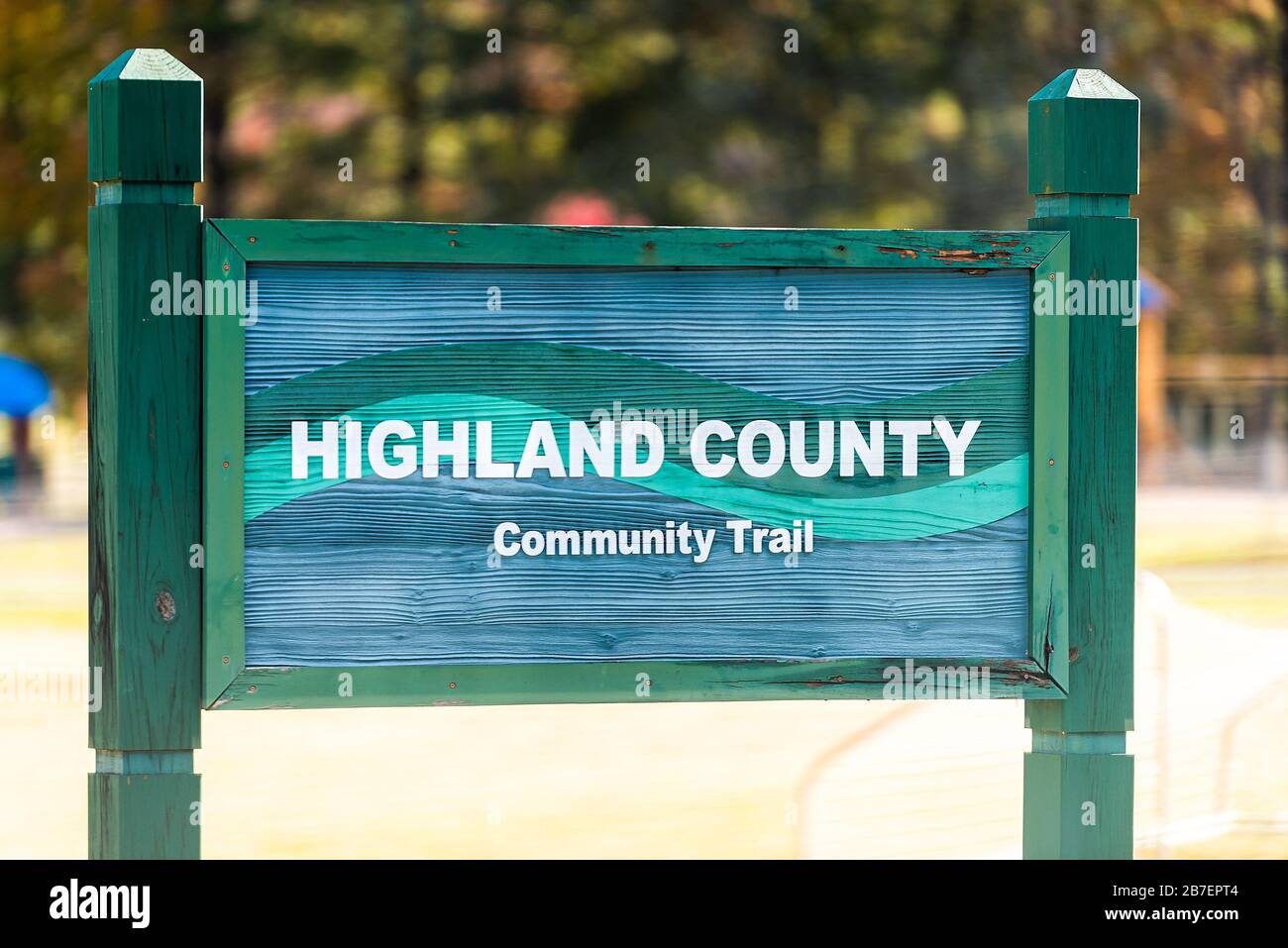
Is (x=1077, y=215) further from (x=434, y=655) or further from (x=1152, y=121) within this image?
(x=1152, y=121)

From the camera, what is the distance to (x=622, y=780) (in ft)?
22.5

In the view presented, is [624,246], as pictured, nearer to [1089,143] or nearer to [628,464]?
[628,464]

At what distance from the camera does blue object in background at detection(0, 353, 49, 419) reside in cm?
2330

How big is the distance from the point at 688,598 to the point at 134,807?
1.25 metres

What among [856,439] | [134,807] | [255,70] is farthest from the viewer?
[255,70]

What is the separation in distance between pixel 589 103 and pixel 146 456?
22968 millimetres

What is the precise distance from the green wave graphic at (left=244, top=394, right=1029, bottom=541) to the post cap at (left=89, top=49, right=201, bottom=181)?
62 cm

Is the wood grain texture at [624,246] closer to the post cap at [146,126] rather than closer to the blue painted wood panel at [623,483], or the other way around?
the blue painted wood panel at [623,483]

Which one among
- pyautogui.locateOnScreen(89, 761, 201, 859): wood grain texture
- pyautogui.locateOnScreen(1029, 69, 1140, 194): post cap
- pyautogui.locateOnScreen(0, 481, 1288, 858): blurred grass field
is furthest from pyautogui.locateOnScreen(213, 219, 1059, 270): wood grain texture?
pyautogui.locateOnScreen(0, 481, 1288, 858): blurred grass field

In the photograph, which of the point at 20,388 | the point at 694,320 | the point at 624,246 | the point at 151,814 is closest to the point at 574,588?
the point at 694,320

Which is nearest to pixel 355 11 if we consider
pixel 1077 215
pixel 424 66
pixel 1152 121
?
pixel 424 66

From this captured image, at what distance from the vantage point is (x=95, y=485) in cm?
358

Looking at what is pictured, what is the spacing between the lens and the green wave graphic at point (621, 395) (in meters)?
3.62

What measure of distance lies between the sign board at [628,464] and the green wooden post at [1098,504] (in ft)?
0.22
